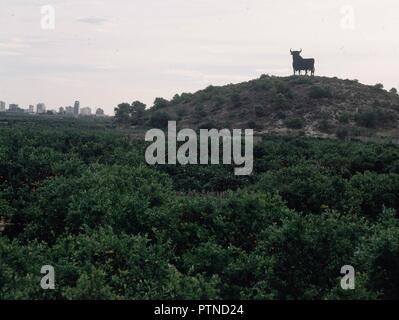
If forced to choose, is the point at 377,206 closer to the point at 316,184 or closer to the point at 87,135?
the point at 316,184

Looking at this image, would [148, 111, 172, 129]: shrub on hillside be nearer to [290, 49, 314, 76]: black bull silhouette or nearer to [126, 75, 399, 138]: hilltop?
[126, 75, 399, 138]: hilltop

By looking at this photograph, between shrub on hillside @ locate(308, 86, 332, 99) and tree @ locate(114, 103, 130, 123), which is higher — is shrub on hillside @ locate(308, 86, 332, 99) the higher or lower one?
the higher one

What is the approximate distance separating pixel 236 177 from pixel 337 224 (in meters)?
27.6

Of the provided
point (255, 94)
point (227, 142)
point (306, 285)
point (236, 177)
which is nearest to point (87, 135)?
point (227, 142)

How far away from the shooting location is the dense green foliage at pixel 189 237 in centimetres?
1736

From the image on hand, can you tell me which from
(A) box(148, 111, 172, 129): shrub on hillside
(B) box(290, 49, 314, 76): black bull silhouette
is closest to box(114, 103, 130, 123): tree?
(A) box(148, 111, 172, 129): shrub on hillside

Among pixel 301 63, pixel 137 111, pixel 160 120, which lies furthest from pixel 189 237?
pixel 137 111

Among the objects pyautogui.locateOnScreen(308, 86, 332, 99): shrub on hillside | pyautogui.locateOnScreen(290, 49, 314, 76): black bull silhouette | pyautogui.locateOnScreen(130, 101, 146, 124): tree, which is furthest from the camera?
pyautogui.locateOnScreen(130, 101, 146, 124): tree

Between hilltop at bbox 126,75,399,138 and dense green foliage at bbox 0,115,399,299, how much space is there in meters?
48.8

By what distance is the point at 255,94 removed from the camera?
A: 10325cm

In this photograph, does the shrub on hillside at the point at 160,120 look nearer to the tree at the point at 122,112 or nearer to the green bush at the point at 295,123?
the tree at the point at 122,112

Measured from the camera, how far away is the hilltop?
3364 inches

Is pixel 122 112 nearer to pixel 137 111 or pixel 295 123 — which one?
pixel 137 111

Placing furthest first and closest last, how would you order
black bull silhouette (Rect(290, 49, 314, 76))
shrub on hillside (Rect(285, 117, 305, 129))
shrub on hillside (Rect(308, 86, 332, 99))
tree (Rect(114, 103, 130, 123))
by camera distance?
tree (Rect(114, 103, 130, 123)) < black bull silhouette (Rect(290, 49, 314, 76)) < shrub on hillside (Rect(308, 86, 332, 99)) < shrub on hillside (Rect(285, 117, 305, 129))
